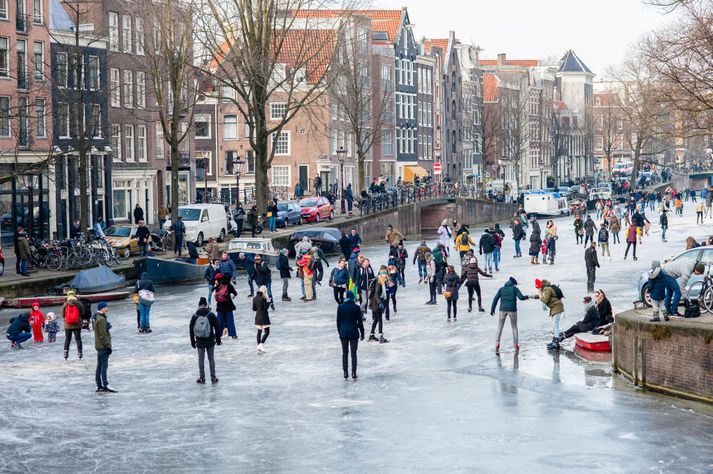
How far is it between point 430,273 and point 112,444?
1847 cm

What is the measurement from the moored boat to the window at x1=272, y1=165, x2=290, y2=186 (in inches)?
1729

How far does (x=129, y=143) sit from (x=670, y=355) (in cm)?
4629

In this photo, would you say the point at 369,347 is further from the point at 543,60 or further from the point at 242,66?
the point at 543,60

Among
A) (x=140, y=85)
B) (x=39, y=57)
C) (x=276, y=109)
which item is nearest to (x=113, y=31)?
(x=140, y=85)

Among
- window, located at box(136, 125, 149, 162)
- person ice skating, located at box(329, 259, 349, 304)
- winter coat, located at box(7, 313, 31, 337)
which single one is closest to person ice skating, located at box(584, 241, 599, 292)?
person ice skating, located at box(329, 259, 349, 304)

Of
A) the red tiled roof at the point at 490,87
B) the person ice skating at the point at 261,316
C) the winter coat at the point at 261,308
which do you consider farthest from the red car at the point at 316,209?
the red tiled roof at the point at 490,87

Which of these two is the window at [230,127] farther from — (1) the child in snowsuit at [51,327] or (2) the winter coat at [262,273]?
(1) the child in snowsuit at [51,327]

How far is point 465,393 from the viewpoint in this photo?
996 inches

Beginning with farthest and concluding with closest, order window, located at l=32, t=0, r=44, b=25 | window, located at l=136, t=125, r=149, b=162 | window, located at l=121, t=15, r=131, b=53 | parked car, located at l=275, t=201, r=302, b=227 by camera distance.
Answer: window, located at l=136, t=125, r=149, b=162 → window, located at l=121, t=15, r=131, b=53 → parked car, located at l=275, t=201, r=302, b=227 → window, located at l=32, t=0, r=44, b=25

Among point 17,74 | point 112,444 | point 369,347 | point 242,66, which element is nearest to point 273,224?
point 242,66

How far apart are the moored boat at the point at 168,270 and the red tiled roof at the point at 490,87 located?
90253 millimetres

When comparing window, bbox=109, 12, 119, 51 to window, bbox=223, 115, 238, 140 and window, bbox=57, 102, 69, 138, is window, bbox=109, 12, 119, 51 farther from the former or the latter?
window, bbox=223, 115, 238, 140

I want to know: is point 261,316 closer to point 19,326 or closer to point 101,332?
point 101,332

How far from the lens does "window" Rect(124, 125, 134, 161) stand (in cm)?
6712
